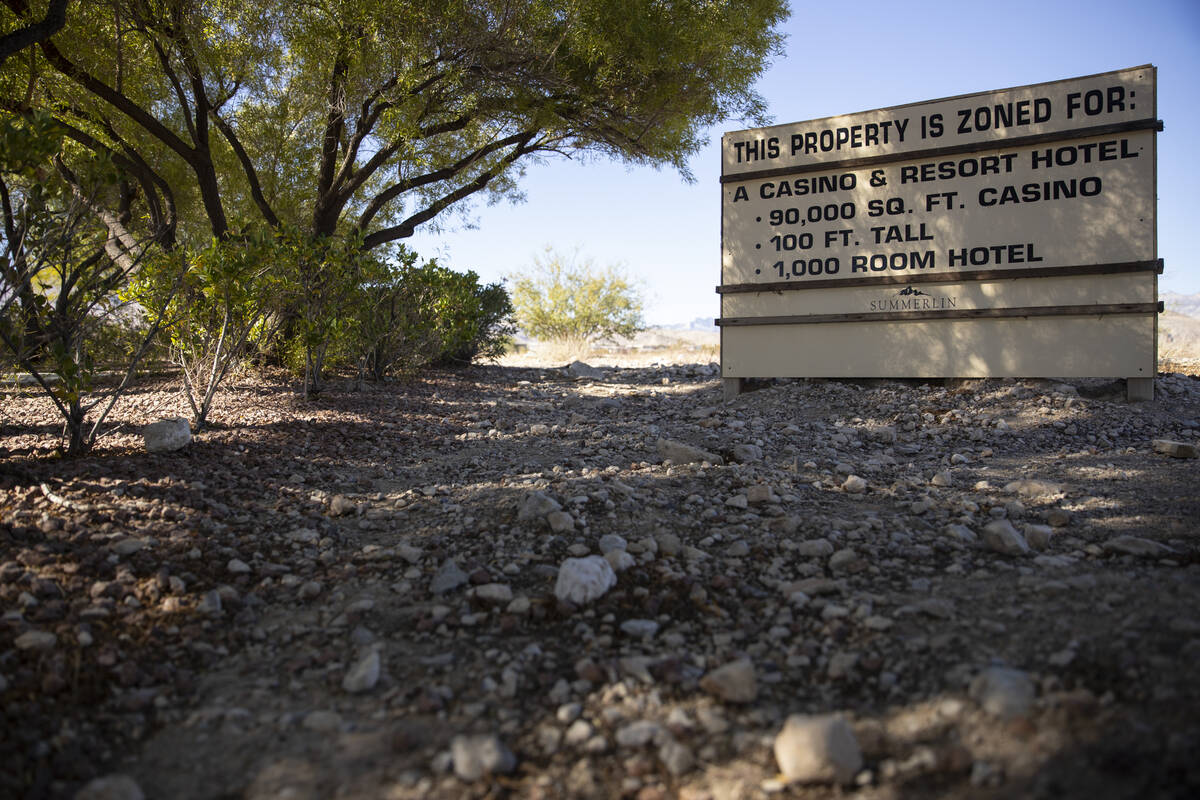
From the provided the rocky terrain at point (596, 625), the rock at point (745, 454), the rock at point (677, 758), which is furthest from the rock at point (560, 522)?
the rock at point (745, 454)

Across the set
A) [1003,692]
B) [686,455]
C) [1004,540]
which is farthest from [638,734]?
[686,455]

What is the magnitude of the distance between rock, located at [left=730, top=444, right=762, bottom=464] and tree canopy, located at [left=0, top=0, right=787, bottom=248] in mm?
4351

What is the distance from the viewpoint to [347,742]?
2002 mm

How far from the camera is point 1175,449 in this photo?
4824 mm

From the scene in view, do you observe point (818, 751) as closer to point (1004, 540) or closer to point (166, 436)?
point (1004, 540)

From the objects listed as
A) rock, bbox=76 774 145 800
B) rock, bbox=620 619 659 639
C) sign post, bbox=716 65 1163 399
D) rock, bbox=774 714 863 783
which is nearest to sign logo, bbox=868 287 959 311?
sign post, bbox=716 65 1163 399

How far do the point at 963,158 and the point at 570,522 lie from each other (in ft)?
18.8

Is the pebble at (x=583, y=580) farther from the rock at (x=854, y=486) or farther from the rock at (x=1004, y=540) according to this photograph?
the rock at (x=854, y=486)

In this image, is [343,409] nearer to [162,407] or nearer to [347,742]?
[162,407]

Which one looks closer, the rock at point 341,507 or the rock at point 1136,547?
the rock at point 1136,547

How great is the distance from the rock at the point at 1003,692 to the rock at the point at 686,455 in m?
2.69

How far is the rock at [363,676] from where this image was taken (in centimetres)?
226

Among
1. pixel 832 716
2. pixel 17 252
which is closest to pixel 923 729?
pixel 832 716

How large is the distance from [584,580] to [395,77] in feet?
25.0
